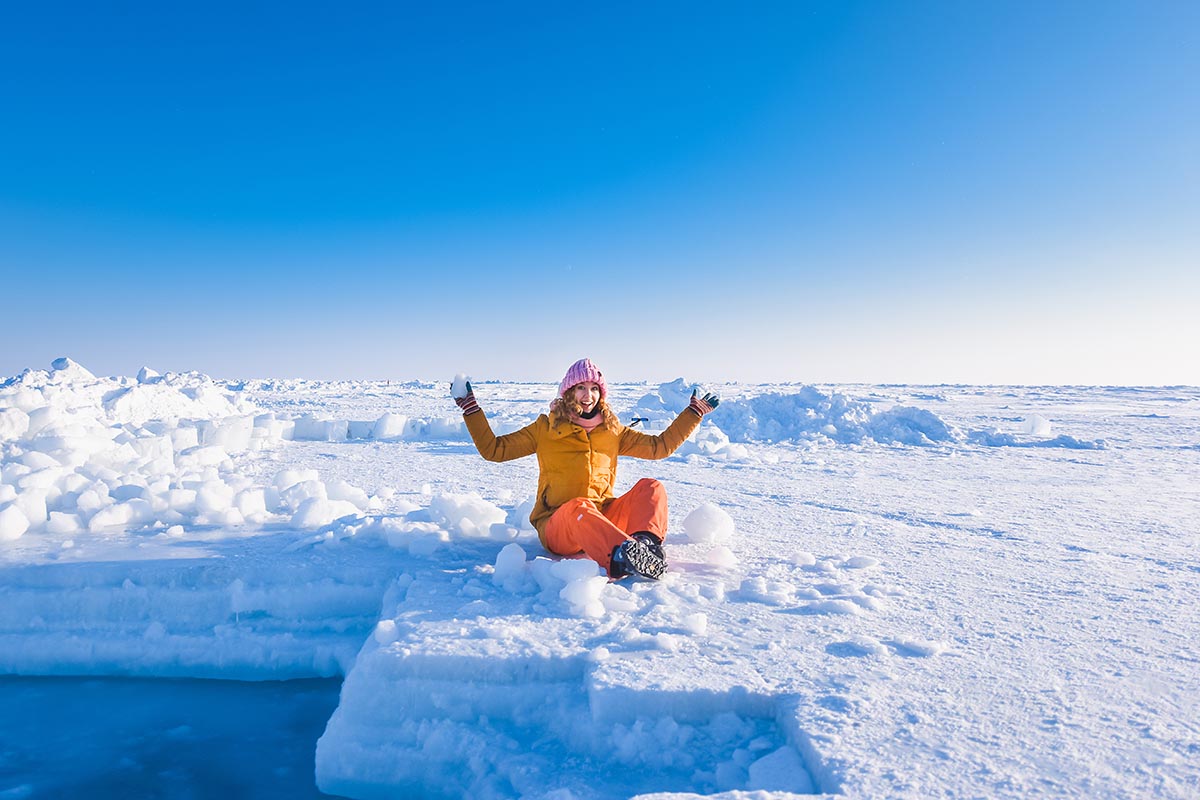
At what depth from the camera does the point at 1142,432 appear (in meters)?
11.9

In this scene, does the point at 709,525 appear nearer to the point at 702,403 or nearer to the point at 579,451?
the point at 702,403

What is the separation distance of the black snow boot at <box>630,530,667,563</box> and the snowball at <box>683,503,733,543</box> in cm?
54

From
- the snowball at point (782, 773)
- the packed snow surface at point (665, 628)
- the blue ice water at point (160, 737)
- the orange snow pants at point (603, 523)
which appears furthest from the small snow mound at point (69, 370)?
the snowball at point (782, 773)

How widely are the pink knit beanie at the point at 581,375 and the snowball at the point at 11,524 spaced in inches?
118

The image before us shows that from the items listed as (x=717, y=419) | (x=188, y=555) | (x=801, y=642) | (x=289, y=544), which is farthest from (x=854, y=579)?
(x=717, y=419)

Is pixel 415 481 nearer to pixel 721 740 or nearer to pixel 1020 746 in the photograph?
pixel 721 740

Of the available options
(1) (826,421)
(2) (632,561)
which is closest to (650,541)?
(2) (632,561)

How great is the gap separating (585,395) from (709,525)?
926 mm

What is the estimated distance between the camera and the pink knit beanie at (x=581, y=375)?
311cm

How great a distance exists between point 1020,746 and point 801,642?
69cm

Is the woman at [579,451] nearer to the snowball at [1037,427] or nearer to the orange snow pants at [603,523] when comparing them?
the orange snow pants at [603,523]

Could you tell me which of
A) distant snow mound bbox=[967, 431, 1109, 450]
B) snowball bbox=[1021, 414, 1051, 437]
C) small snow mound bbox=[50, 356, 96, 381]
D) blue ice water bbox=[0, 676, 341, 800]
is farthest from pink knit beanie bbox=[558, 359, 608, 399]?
small snow mound bbox=[50, 356, 96, 381]

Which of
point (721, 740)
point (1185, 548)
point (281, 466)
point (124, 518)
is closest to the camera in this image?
point (721, 740)

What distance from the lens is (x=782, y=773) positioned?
1.52 metres
